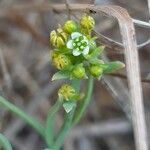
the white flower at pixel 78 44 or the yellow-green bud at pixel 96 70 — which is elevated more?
the white flower at pixel 78 44

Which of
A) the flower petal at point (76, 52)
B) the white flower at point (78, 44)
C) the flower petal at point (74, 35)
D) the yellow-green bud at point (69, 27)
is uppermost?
the yellow-green bud at point (69, 27)

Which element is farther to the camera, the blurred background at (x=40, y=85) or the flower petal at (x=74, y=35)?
the blurred background at (x=40, y=85)

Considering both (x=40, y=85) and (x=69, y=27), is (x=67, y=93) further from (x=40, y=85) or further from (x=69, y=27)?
(x=40, y=85)

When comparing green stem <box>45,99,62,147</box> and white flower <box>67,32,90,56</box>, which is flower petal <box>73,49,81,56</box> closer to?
white flower <box>67,32,90,56</box>

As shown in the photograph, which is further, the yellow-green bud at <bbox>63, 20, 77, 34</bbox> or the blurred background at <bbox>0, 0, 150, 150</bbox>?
the blurred background at <bbox>0, 0, 150, 150</bbox>

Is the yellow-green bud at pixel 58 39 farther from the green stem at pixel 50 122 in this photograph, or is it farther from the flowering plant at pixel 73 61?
the green stem at pixel 50 122

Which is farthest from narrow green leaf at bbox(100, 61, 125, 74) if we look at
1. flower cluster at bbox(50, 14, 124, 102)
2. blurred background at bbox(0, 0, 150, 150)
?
blurred background at bbox(0, 0, 150, 150)

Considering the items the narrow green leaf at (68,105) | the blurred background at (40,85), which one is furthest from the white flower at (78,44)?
the blurred background at (40,85)

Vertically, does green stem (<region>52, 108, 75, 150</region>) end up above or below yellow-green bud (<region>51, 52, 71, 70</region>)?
below
